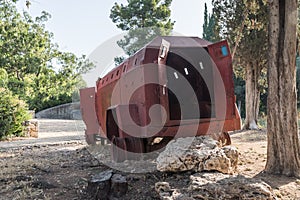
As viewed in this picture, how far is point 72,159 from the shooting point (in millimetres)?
5812

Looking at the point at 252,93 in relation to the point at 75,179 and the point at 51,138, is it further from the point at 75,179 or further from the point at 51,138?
the point at 75,179

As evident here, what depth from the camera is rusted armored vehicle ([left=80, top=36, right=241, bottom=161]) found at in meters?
3.92

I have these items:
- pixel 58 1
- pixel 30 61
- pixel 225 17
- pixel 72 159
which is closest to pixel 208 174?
pixel 72 159

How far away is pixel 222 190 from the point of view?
2.52 meters

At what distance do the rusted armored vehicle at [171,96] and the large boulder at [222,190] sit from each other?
4.01 ft

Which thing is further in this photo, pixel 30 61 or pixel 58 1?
pixel 30 61

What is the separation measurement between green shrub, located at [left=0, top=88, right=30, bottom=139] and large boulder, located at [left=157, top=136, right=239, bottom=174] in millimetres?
8152

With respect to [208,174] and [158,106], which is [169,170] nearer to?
[208,174]

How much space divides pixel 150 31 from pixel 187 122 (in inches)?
690

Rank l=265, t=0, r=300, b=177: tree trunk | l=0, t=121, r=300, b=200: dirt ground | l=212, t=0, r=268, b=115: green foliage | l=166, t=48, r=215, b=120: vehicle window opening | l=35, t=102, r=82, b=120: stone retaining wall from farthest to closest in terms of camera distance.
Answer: l=35, t=102, r=82, b=120: stone retaining wall
l=212, t=0, r=268, b=115: green foliage
l=166, t=48, r=215, b=120: vehicle window opening
l=265, t=0, r=300, b=177: tree trunk
l=0, t=121, r=300, b=200: dirt ground

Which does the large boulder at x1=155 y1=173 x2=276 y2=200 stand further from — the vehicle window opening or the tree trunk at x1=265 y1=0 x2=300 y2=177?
the vehicle window opening

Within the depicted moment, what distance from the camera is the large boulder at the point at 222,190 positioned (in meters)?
2.45

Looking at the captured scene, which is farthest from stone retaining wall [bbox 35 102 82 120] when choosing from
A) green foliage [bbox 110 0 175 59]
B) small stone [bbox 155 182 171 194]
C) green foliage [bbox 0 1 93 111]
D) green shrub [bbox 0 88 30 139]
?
small stone [bbox 155 182 171 194]

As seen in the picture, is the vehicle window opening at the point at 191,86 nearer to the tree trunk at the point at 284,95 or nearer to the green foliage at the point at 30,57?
the tree trunk at the point at 284,95
